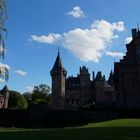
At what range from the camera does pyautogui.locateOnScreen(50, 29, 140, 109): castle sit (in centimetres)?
5856

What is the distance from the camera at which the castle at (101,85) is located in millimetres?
58562

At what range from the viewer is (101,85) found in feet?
340

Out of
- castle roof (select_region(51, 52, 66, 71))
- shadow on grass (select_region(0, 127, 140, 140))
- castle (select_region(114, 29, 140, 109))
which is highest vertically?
castle roof (select_region(51, 52, 66, 71))

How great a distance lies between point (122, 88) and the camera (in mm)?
58719

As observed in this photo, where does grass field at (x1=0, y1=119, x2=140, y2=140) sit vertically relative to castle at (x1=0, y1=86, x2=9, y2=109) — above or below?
below

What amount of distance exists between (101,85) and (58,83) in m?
14.7

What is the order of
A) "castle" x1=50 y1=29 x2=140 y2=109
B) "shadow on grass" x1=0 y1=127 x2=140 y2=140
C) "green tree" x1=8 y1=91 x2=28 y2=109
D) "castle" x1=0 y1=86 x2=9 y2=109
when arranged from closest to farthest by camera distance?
1. "shadow on grass" x1=0 y1=127 x2=140 y2=140
2. "castle" x1=50 y1=29 x2=140 y2=109
3. "castle" x1=0 y1=86 x2=9 y2=109
4. "green tree" x1=8 y1=91 x2=28 y2=109

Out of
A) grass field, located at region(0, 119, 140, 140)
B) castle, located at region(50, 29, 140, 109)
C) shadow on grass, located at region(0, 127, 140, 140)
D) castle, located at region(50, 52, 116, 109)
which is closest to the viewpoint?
shadow on grass, located at region(0, 127, 140, 140)

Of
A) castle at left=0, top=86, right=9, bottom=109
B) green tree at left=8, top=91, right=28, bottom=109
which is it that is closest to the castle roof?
green tree at left=8, top=91, right=28, bottom=109

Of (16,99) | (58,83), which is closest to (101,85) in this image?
(58,83)

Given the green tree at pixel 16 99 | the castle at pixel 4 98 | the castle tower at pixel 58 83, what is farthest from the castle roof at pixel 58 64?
the castle at pixel 4 98

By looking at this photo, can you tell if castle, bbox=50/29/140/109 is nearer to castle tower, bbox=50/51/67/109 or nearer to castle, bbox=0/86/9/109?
castle tower, bbox=50/51/67/109

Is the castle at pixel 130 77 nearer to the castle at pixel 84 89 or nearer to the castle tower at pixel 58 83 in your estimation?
the castle tower at pixel 58 83

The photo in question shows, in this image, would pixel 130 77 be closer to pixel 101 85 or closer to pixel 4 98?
pixel 101 85
